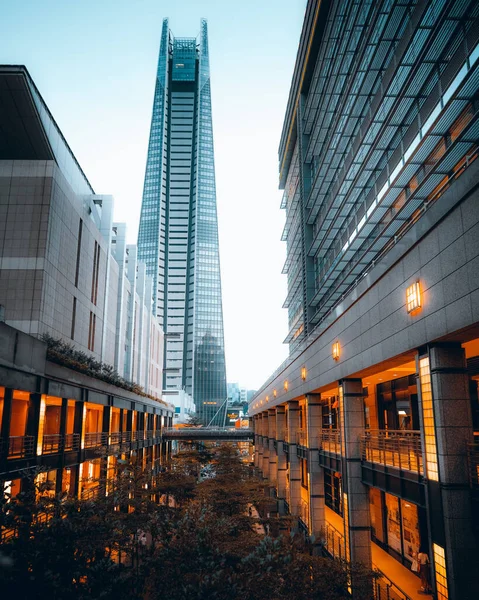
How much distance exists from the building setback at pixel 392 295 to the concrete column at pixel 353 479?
59 mm

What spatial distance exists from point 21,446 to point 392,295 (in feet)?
57.9

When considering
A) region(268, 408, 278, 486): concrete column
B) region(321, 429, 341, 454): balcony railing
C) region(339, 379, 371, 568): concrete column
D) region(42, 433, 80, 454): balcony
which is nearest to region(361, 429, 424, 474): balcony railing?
region(339, 379, 371, 568): concrete column

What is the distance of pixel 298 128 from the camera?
183 ft

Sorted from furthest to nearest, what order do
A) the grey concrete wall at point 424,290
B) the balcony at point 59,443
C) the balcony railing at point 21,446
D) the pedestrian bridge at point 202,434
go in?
the pedestrian bridge at point 202,434 → the balcony at point 59,443 → the balcony railing at point 21,446 → the grey concrete wall at point 424,290

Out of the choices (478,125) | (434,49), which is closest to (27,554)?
(478,125)

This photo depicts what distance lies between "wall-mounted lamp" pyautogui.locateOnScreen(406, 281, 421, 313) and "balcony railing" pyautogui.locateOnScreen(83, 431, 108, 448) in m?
24.5

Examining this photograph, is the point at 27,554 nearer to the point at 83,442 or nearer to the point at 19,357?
the point at 19,357

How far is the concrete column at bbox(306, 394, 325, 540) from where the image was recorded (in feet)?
91.8

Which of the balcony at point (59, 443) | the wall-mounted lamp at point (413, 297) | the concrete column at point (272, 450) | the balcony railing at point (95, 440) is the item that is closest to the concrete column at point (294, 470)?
the concrete column at point (272, 450)

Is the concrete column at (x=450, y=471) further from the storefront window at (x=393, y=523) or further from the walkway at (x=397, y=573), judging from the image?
the storefront window at (x=393, y=523)

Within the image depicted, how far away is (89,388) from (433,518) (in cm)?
2498

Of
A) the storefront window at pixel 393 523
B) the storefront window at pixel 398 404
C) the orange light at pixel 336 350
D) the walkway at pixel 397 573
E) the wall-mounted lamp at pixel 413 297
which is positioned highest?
the wall-mounted lamp at pixel 413 297

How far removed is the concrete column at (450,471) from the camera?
12148 millimetres

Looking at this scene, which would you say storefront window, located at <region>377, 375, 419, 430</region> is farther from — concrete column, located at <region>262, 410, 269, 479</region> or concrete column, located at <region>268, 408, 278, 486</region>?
concrete column, located at <region>262, 410, 269, 479</region>
